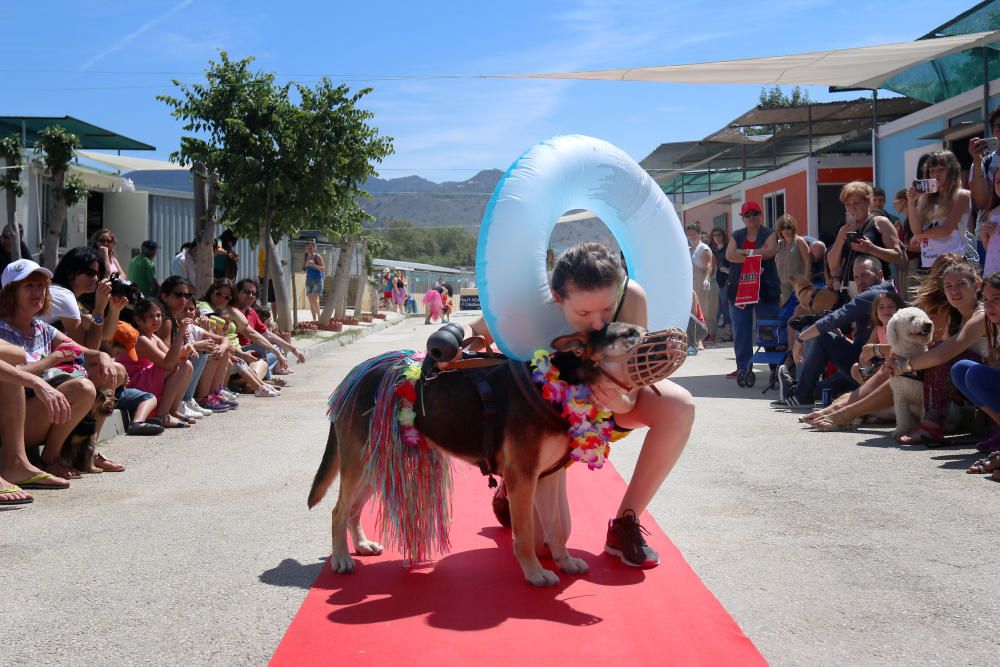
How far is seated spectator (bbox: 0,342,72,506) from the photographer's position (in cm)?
548

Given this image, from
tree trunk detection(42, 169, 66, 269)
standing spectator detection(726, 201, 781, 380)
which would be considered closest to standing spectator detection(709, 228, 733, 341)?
standing spectator detection(726, 201, 781, 380)

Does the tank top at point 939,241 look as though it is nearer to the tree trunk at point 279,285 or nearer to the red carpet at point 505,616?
the red carpet at point 505,616

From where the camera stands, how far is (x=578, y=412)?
368 centimetres

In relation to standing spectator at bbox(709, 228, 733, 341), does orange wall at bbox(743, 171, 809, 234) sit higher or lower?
higher

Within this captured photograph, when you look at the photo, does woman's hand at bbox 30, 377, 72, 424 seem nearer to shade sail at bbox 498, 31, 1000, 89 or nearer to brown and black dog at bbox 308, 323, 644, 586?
brown and black dog at bbox 308, 323, 644, 586

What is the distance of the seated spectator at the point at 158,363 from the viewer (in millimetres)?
8297

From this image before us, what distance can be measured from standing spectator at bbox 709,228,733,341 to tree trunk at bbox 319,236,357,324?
1042 centimetres

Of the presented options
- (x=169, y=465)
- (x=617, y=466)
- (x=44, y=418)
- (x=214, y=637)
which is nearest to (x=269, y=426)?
(x=169, y=465)

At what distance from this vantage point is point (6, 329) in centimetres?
606

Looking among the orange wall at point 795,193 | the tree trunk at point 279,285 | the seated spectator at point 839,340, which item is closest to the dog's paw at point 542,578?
the seated spectator at point 839,340

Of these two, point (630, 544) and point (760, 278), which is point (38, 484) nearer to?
point (630, 544)

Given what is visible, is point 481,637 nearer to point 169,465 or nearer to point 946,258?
point 169,465

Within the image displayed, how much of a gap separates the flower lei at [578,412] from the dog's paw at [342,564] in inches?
44.1

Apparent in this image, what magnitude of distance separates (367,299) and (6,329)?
3500 cm
